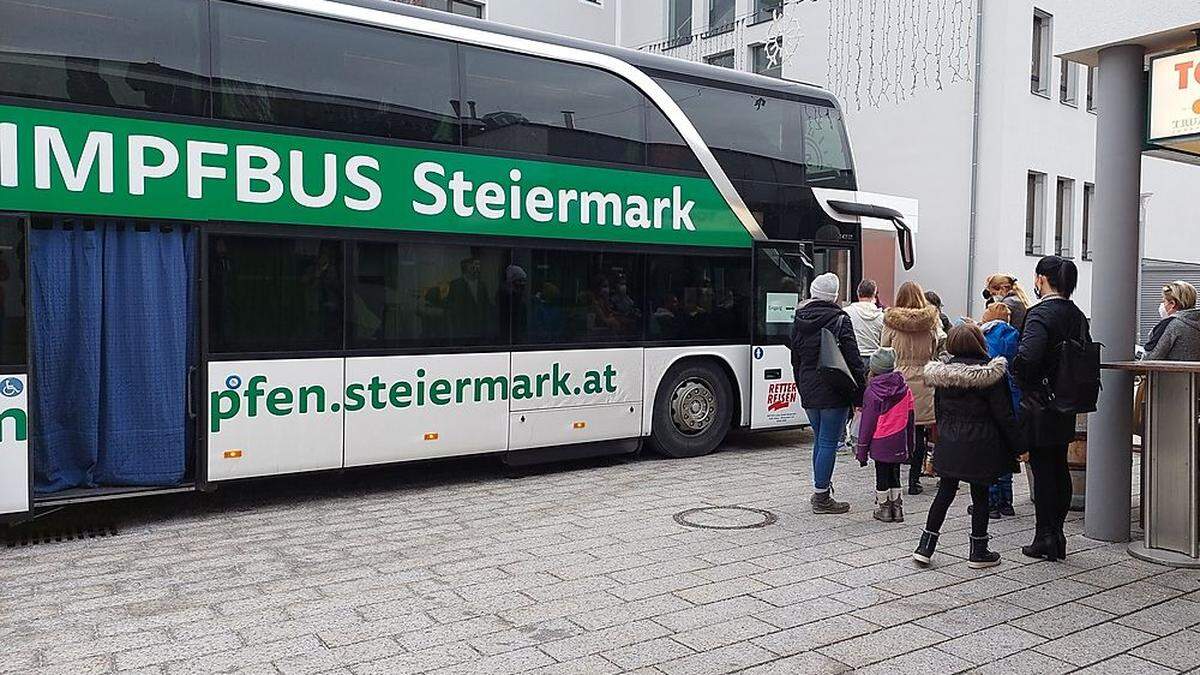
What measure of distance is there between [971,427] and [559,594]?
2.68 metres

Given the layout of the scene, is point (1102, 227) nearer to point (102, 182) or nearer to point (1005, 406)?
point (1005, 406)

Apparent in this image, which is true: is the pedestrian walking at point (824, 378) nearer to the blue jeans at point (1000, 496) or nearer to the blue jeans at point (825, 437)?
the blue jeans at point (825, 437)

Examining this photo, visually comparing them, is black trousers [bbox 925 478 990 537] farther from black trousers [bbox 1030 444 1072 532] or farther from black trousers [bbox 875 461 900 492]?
black trousers [bbox 875 461 900 492]

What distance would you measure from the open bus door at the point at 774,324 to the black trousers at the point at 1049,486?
4.58 meters

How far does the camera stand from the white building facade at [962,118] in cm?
2031

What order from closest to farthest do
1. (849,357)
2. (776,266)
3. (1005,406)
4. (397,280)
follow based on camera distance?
1. (1005,406)
2. (849,357)
3. (397,280)
4. (776,266)

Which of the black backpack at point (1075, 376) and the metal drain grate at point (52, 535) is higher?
the black backpack at point (1075, 376)

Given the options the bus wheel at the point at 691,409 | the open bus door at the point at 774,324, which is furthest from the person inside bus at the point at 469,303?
the open bus door at the point at 774,324

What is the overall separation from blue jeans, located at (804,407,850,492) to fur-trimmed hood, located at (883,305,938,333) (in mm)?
1087

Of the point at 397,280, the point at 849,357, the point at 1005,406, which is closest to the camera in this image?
the point at 1005,406

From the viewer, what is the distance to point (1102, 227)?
678 centimetres

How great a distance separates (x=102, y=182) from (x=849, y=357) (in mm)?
5528

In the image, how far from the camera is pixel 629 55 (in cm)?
980

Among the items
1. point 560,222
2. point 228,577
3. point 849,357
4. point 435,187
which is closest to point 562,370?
point 560,222
